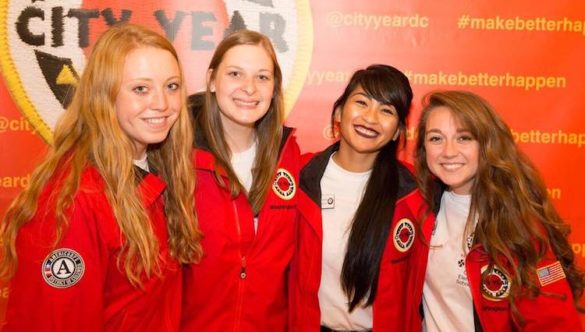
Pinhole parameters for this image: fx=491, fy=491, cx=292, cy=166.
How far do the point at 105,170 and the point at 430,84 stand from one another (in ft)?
6.02

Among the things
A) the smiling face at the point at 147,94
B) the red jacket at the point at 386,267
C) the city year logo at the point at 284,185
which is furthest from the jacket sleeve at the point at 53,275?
the red jacket at the point at 386,267

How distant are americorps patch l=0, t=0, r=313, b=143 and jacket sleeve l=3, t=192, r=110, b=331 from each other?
1.37 metres

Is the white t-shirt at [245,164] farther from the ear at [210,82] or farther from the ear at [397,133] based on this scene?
the ear at [397,133]

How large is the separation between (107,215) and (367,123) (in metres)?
1.13

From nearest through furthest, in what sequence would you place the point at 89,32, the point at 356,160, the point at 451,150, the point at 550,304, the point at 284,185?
the point at 550,304 → the point at 451,150 → the point at 284,185 → the point at 356,160 → the point at 89,32

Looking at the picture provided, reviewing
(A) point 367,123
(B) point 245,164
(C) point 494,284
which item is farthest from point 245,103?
(C) point 494,284

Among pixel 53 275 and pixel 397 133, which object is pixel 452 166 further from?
pixel 53 275

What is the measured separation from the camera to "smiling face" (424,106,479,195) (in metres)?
1.93

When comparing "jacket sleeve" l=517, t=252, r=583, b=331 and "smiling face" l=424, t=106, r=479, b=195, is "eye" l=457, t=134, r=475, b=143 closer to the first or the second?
"smiling face" l=424, t=106, r=479, b=195

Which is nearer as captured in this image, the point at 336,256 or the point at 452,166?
the point at 452,166

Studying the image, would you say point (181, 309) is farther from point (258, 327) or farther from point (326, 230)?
point (326, 230)

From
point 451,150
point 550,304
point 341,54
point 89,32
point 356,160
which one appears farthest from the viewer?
point 341,54

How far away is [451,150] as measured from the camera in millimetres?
1921

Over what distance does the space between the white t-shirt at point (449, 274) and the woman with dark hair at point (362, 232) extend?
109mm
